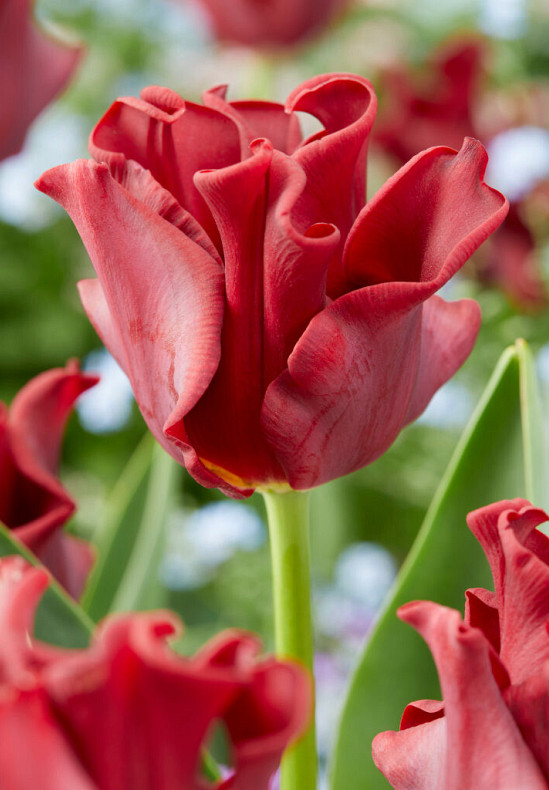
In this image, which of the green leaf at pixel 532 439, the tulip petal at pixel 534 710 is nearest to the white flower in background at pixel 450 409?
the green leaf at pixel 532 439

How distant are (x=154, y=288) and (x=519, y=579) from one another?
9cm

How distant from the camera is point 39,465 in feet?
0.90

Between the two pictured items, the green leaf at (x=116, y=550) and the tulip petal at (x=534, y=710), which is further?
the green leaf at (x=116, y=550)

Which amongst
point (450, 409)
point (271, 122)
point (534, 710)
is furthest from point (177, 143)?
point (450, 409)

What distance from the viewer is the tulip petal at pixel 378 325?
189 mm

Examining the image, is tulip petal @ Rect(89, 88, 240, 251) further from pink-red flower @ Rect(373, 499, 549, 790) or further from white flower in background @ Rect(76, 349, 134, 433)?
white flower in background @ Rect(76, 349, 134, 433)

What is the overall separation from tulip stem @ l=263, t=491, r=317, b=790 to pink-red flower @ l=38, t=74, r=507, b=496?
14mm

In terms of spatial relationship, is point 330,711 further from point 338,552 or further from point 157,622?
point 157,622

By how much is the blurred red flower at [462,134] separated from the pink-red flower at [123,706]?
623 millimetres

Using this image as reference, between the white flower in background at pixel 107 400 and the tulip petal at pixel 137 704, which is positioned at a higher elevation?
the tulip petal at pixel 137 704

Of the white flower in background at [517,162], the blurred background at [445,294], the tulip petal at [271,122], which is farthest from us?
the white flower in background at [517,162]

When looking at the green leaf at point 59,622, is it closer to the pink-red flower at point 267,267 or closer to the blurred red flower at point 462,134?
the pink-red flower at point 267,267

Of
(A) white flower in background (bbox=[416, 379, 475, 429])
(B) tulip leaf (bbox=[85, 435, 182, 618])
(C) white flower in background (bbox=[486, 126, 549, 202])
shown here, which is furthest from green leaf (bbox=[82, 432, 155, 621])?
(C) white flower in background (bbox=[486, 126, 549, 202])

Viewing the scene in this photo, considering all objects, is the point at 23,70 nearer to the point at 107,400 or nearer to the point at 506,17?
the point at 107,400
